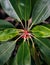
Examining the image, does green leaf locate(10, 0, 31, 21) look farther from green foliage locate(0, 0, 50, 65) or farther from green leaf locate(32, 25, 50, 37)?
green leaf locate(32, 25, 50, 37)

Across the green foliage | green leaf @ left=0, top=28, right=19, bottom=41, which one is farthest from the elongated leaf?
green leaf @ left=0, top=28, right=19, bottom=41

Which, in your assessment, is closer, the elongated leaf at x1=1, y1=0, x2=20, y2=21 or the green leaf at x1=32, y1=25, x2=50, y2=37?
the green leaf at x1=32, y1=25, x2=50, y2=37

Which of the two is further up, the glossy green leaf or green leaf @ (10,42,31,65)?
the glossy green leaf

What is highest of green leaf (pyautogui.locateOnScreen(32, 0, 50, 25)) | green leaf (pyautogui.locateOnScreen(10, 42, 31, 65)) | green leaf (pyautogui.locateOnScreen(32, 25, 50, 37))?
green leaf (pyautogui.locateOnScreen(32, 0, 50, 25))

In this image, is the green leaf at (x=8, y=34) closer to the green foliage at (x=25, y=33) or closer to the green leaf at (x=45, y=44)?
the green foliage at (x=25, y=33)

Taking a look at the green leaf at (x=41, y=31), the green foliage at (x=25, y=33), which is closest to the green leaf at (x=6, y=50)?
the green foliage at (x=25, y=33)

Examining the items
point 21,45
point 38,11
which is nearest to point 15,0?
point 38,11

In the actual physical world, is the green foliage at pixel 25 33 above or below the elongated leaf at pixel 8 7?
below

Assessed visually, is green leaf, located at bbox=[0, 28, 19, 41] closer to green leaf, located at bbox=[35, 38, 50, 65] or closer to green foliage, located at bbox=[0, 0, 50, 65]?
green foliage, located at bbox=[0, 0, 50, 65]

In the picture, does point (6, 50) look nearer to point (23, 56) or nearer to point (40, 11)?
point (23, 56)

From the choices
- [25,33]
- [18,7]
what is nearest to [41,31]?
[25,33]
